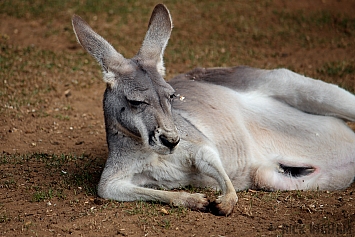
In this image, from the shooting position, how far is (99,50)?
464cm

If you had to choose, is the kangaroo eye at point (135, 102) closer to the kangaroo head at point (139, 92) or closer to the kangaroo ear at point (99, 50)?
the kangaroo head at point (139, 92)

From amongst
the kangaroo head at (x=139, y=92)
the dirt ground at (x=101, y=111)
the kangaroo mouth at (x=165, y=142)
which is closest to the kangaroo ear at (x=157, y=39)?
the kangaroo head at (x=139, y=92)

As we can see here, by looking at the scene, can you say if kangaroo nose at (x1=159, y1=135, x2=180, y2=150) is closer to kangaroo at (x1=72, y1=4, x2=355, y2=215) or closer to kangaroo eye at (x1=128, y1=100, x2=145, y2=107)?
kangaroo at (x1=72, y1=4, x2=355, y2=215)

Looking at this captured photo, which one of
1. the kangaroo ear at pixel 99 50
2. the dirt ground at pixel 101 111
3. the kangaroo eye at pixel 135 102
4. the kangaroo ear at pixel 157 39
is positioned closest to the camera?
the dirt ground at pixel 101 111

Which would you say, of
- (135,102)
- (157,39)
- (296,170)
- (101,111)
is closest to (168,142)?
(135,102)

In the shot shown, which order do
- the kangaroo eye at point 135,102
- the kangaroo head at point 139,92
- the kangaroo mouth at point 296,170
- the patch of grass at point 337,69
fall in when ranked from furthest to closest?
the patch of grass at point 337,69 < the kangaroo mouth at point 296,170 < the kangaroo eye at point 135,102 < the kangaroo head at point 139,92

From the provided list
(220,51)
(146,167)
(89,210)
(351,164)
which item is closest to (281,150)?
(351,164)

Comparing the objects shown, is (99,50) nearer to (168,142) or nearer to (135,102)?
(135,102)

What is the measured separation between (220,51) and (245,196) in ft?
15.0

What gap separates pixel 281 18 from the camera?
993cm

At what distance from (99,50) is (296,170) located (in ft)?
6.53

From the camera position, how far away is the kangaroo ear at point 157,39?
484cm

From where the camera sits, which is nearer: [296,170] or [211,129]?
[211,129]

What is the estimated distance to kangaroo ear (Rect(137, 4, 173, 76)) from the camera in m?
4.84
